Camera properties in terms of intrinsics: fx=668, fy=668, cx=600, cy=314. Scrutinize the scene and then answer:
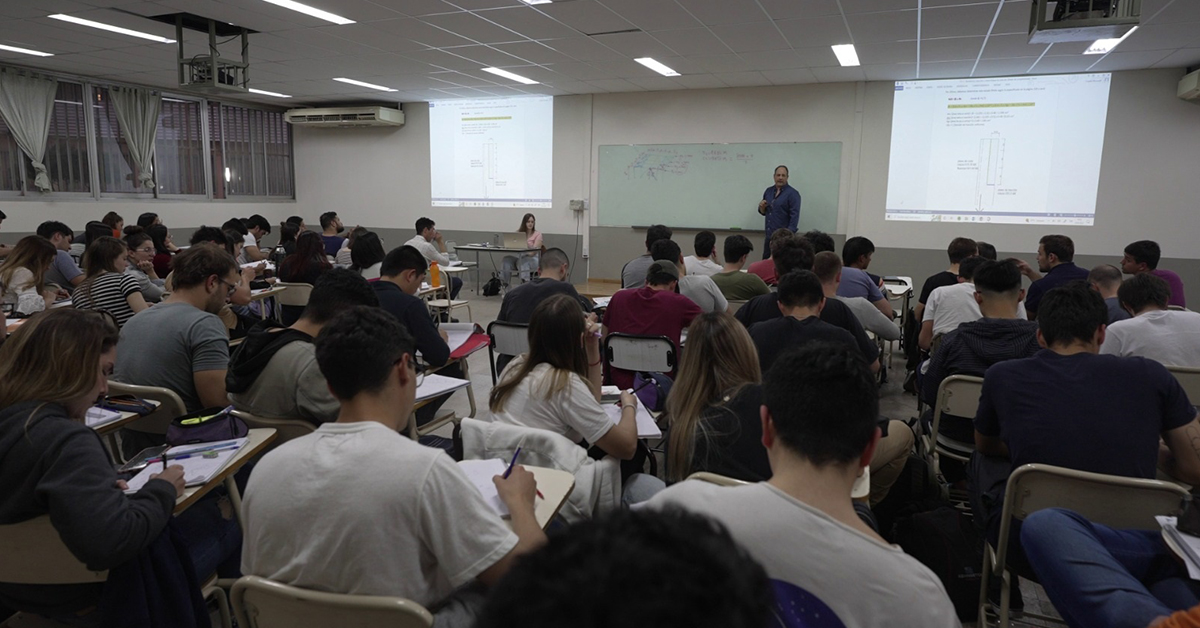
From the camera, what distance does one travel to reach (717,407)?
2023mm

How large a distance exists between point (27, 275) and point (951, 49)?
811 centimetres

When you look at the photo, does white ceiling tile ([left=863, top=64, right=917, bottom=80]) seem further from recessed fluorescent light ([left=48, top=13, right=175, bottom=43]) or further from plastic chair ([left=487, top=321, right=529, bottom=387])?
recessed fluorescent light ([left=48, top=13, right=175, bottom=43])

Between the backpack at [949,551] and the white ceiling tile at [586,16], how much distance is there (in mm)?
4544

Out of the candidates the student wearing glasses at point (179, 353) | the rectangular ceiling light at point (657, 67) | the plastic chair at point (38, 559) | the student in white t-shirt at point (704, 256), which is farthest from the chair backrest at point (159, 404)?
the rectangular ceiling light at point (657, 67)

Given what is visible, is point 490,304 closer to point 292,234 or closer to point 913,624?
point 292,234

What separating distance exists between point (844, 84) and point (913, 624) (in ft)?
29.4

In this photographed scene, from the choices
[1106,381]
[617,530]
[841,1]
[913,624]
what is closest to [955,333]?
[1106,381]

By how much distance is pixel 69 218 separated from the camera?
29.6ft

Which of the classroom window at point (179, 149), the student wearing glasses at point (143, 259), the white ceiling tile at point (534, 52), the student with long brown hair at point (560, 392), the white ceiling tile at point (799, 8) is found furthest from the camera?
the classroom window at point (179, 149)

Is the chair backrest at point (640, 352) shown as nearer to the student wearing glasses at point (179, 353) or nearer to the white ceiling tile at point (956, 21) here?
the student wearing glasses at point (179, 353)

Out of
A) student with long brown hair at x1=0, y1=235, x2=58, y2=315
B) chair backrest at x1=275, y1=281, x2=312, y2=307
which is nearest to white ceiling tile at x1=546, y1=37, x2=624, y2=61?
chair backrest at x1=275, y1=281, x2=312, y2=307

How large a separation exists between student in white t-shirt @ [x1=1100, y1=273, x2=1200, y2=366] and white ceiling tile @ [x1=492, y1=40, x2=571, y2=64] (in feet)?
17.7

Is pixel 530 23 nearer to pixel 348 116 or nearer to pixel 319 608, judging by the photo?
pixel 319 608

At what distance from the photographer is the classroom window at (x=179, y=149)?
10.3 m
